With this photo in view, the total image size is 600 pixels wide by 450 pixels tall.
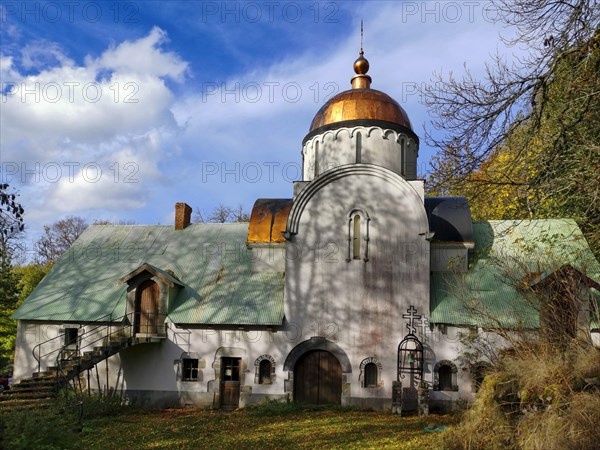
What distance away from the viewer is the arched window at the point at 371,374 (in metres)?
17.5

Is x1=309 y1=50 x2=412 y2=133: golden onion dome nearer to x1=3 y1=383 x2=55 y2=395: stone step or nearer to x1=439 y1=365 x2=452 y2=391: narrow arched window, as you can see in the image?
x1=439 y1=365 x2=452 y2=391: narrow arched window

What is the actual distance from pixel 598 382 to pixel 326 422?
8139 mm

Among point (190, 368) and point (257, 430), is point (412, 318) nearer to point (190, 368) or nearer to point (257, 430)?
point (257, 430)

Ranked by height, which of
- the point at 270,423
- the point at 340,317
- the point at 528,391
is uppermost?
the point at 340,317

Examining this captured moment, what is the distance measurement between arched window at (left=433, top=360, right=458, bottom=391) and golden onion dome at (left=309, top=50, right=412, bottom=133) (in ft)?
30.4

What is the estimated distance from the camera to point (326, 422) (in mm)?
15055

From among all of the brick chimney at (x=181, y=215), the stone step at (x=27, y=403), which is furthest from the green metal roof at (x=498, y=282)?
the stone step at (x=27, y=403)

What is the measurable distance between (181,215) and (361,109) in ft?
29.5

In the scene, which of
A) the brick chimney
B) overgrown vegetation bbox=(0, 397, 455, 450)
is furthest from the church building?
the brick chimney

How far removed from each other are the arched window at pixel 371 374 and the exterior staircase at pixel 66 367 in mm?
7216

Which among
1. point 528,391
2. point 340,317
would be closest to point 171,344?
point 340,317

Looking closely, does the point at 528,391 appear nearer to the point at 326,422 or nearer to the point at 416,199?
the point at 326,422

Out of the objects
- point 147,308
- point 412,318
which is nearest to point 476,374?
point 412,318

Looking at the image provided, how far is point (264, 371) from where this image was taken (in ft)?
59.2
